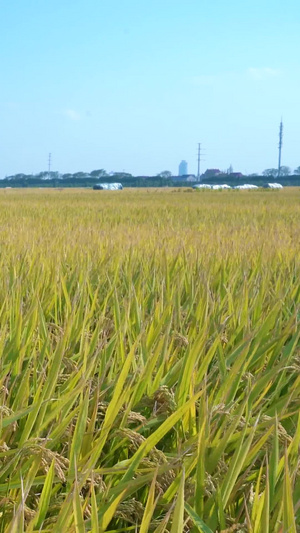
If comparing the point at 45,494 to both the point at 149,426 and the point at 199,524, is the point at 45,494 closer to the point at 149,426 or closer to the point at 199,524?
the point at 199,524

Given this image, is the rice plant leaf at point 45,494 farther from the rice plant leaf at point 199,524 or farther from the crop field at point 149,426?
the rice plant leaf at point 199,524

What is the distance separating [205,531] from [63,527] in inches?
7.7

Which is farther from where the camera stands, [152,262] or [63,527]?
[152,262]

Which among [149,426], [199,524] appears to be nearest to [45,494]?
[199,524]

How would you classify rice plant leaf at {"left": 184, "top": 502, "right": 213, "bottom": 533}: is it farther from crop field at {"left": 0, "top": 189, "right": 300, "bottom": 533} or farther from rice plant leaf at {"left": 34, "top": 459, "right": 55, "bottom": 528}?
rice plant leaf at {"left": 34, "top": 459, "right": 55, "bottom": 528}

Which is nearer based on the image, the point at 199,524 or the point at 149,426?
the point at 199,524

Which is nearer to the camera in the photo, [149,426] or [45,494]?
[45,494]

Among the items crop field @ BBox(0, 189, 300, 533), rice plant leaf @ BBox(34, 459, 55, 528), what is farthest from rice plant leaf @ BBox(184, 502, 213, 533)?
rice plant leaf @ BBox(34, 459, 55, 528)

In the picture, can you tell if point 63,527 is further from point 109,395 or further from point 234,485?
point 109,395

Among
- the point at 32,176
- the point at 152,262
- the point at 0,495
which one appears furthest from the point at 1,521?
the point at 32,176

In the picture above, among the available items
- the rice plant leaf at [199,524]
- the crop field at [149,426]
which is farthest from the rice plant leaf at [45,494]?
the rice plant leaf at [199,524]

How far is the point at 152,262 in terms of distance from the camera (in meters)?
2.90

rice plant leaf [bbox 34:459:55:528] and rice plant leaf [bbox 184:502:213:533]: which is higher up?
rice plant leaf [bbox 34:459:55:528]

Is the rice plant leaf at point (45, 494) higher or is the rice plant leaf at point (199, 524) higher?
the rice plant leaf at point (45, 494)
